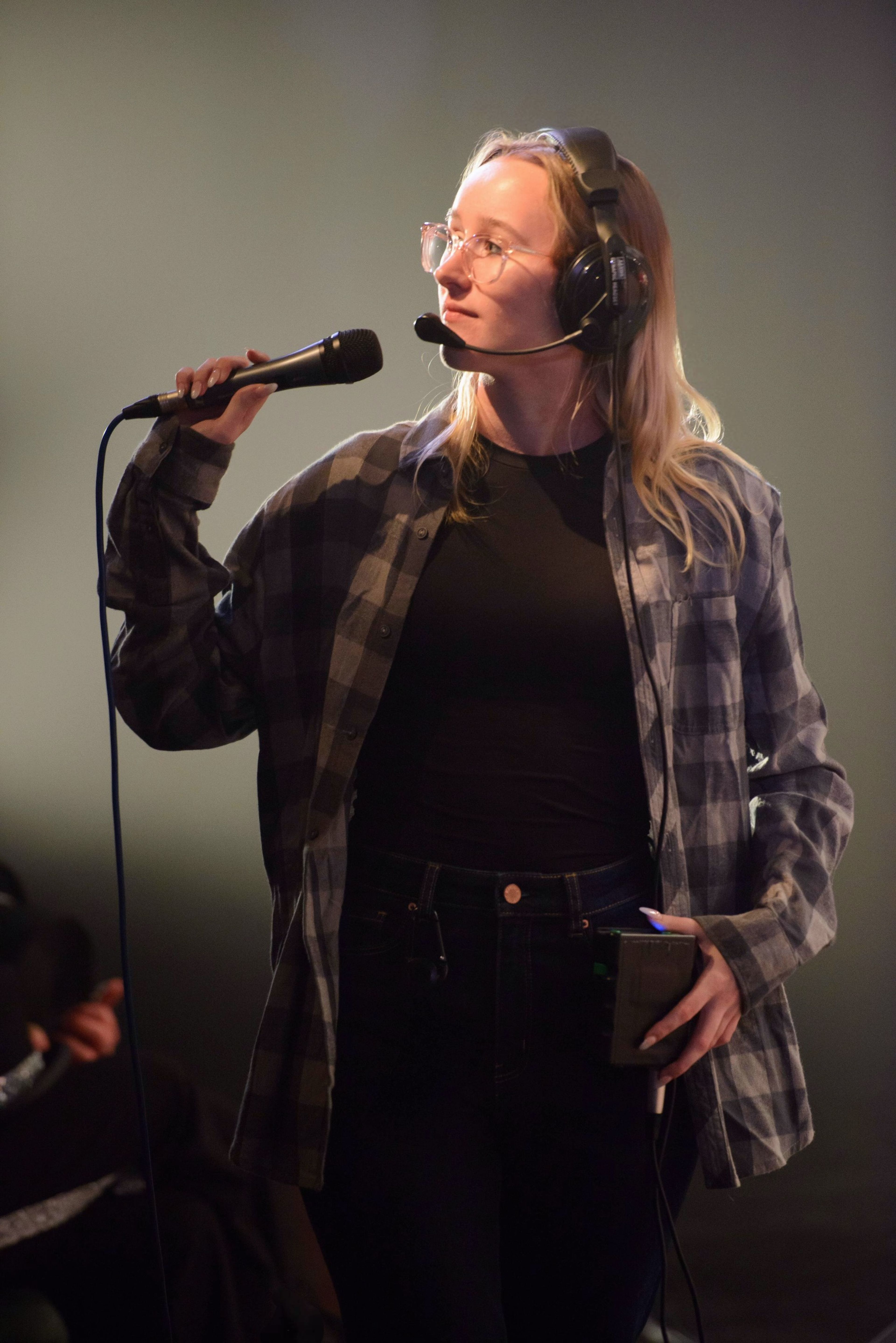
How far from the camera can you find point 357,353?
0.92 m

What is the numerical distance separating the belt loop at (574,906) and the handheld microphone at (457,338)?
1.64 ft

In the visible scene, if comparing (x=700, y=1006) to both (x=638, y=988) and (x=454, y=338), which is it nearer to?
(x=638, y=988)

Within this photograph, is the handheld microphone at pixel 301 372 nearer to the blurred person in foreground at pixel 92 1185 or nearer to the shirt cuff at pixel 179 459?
the shirt cuff at pixel 179 459

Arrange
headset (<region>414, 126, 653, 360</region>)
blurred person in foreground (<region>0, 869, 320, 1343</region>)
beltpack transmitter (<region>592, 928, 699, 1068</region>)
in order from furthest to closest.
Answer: blurred person in foreground (<region>0, 869, 320, 1343</region>) < headset (<region>414, 126, 653, 360</region>) < beltpack transmitter (<region>592, 928, 699, 1068</region>)

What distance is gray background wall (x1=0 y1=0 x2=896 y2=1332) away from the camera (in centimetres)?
132

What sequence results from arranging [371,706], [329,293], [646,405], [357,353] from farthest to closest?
[329,293], [646,405], [371,706], [357,353]

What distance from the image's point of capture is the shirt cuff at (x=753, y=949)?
3.17 feet

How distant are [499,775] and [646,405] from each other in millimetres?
458

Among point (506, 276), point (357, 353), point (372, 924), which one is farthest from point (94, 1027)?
point (506, 276)

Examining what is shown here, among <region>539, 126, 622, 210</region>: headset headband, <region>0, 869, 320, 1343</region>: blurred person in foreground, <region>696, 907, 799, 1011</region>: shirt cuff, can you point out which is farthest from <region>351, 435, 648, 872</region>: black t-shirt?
<region>0, 869, 320, 1343</region>: blurred person in foreground

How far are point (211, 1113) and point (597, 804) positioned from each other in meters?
0.86

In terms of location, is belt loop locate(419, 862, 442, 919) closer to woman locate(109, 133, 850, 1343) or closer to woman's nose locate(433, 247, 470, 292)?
woman locate(109, 133, 850, 1343)

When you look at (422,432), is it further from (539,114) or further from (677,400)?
(539,114)

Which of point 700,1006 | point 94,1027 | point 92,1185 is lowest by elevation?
point 92,1185
